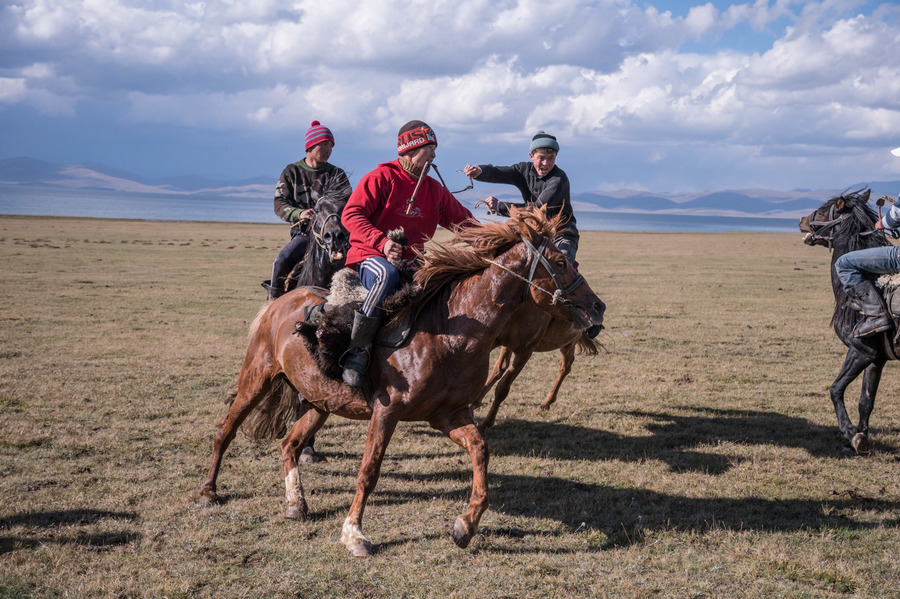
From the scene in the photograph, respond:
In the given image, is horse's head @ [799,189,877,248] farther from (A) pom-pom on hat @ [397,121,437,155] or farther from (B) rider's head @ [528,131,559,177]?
(A) pom-pom on hat @ [397,121,437,155]

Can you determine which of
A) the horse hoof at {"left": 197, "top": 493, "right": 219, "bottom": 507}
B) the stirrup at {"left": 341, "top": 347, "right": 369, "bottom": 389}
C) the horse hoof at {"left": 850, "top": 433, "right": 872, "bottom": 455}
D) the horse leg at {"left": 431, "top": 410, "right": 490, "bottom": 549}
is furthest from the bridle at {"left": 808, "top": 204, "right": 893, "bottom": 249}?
the horse hoof at {"left": 197, "top": 493, "right": 219, "bottom": 507}

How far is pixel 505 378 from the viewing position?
26.7 ft

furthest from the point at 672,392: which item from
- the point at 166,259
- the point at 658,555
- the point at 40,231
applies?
the point at 40,231

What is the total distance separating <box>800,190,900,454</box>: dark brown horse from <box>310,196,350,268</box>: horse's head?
545 cm

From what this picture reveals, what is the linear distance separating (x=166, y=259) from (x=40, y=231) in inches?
761

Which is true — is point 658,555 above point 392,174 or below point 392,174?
below

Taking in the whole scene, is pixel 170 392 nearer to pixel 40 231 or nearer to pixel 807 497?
pixel 807 497

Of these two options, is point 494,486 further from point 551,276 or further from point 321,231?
point 321,231

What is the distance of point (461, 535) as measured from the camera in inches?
193

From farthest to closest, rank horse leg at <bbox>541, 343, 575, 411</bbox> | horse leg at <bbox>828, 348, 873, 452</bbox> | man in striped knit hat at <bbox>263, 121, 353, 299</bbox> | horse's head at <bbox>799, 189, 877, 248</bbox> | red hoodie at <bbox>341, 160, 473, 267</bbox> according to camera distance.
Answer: horse leg at <bbox>541, 343, 575, 411</bbox> < horse's head at <bbox>799, 189, 877, 248</bbox> < horse leg at <bbox>828, 348, 873, 452</bbox> < man in striped knit hat at <bbox>263, 121, 353, 299</bbox> < red hoodie at <bbox>341, 160, 473, 267</bbox>

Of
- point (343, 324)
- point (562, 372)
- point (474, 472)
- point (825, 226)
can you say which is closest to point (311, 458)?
point (343, 324)

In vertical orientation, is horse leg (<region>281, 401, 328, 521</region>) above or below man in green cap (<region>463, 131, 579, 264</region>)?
below

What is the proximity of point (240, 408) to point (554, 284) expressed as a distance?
300cm

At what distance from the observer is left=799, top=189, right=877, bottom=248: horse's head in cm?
768
